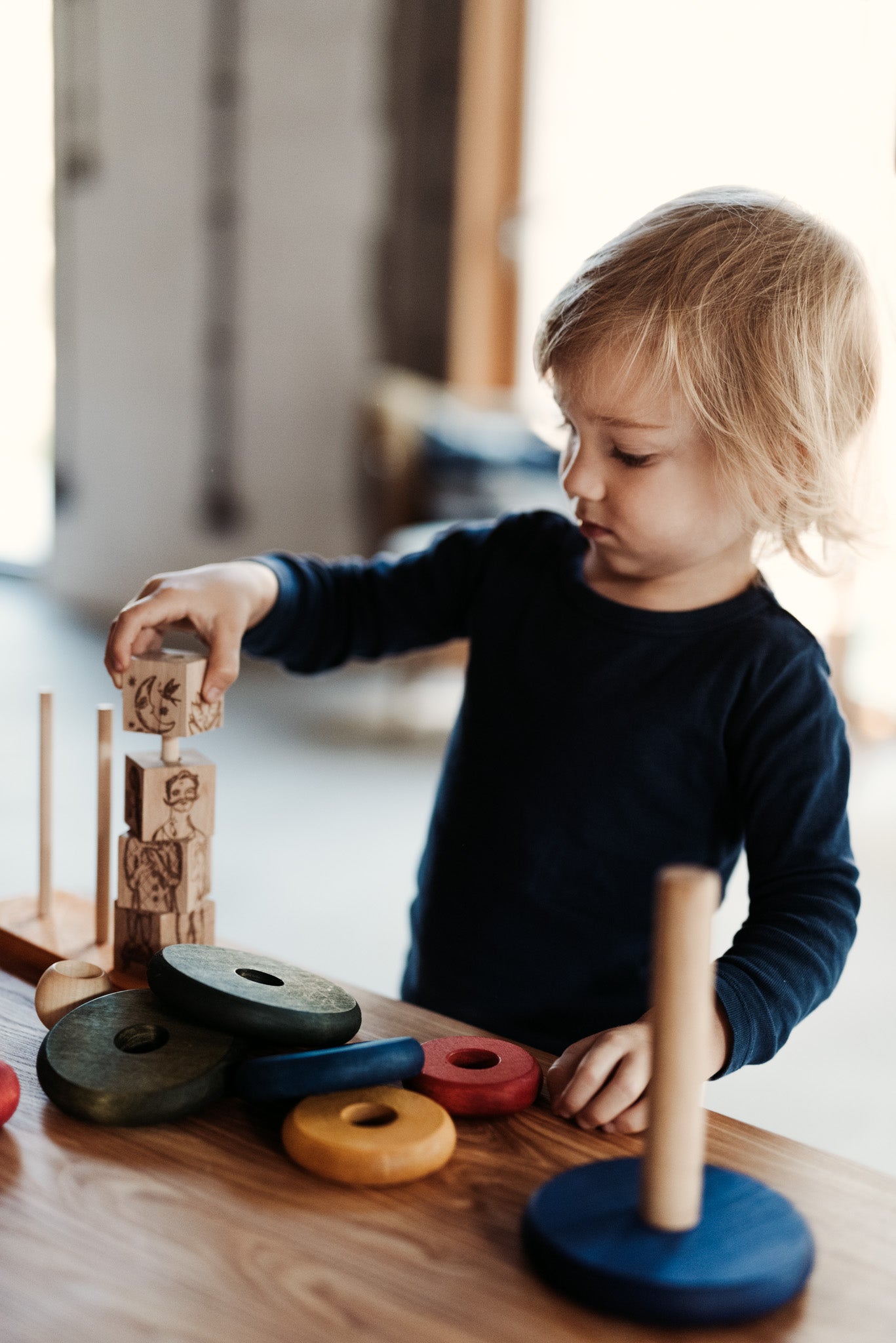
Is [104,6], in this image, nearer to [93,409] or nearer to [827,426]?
[93,409]

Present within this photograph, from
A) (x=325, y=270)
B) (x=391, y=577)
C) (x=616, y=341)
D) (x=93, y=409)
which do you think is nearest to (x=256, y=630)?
(x=391, y=577)

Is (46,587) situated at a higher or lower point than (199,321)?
lower

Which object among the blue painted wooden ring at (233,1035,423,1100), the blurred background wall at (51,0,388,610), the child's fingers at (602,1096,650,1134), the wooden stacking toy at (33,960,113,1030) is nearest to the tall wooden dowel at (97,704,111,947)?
the wooden stacking toy at (33,960,113,1030)

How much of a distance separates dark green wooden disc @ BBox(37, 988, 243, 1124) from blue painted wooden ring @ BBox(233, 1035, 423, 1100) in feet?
0.07

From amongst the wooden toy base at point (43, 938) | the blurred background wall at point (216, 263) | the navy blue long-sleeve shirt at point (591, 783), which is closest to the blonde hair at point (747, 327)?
the navy blue long-sleeve shirt at point (591, 783)

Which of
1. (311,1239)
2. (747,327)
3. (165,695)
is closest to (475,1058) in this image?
(311,1239)

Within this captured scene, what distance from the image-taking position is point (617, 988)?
0.84 meters

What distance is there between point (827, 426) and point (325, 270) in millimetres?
3426

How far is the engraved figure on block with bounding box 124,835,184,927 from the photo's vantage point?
0.73 metres

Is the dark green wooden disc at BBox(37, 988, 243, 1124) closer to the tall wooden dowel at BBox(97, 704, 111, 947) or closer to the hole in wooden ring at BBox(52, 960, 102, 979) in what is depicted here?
the hole in wooden ring at BBox(52, 960, 102, 979)

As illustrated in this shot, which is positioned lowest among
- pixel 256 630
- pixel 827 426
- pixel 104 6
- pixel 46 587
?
pixel 46 587

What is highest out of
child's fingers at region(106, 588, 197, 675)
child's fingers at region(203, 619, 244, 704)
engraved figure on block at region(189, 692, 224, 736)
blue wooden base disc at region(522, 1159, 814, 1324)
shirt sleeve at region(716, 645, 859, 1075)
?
child's fingers at region(106, 588, 197, 675)

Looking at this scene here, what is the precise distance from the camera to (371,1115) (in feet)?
1.87

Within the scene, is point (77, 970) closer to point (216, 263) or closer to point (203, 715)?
point (203, 715)
